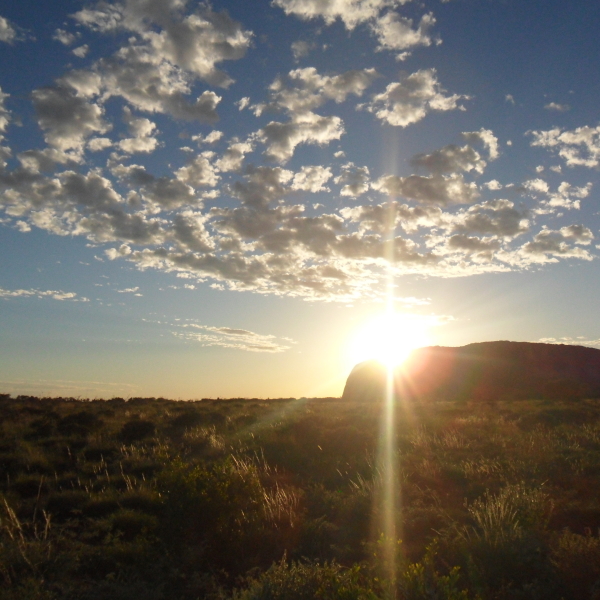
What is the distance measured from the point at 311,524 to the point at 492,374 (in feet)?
163

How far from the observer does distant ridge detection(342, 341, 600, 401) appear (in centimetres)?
4744

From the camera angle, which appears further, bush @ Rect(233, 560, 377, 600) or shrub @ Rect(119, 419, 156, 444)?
shrub @ Rect(119, 419, 156, 444)

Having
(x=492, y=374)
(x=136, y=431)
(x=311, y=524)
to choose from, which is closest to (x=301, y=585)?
(x=311, y=524)

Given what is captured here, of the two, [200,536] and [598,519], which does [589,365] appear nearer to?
[598,519]

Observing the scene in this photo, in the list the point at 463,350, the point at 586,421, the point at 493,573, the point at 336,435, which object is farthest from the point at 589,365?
the point at 493,573

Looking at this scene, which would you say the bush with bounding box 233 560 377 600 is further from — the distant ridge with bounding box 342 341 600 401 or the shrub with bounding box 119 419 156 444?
the distant ridge with bounding box 342 341 600 401

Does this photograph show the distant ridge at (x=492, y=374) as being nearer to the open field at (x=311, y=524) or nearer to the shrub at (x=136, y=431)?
the shrub at (x=136, y=431)

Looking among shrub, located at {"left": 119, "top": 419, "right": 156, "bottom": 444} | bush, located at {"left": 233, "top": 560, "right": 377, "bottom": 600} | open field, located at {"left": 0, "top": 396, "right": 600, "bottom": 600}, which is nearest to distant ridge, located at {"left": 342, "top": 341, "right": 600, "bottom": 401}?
shrub, located at {"left": 119, "top": 419, "right": 156, "bottom": 444}

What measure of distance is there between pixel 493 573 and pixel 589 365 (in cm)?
5777

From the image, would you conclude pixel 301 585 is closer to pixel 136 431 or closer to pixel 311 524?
pixel 311 524

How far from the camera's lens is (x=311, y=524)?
6938 mm

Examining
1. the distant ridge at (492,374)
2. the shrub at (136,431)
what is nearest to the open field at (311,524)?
the shrub at (136,431)

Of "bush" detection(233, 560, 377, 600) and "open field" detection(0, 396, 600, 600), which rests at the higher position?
"bush" detection(233, 560, 377, 600)

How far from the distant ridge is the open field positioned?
118 feet
